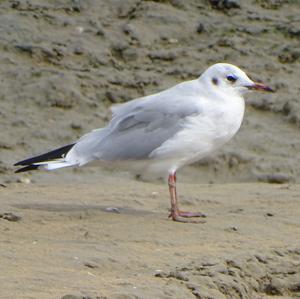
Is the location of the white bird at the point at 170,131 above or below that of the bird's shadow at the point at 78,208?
above

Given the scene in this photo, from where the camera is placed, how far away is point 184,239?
7.16 metres

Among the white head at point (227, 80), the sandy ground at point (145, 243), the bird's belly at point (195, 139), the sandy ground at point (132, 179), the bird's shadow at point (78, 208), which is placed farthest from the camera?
the white head at point (227, 80)

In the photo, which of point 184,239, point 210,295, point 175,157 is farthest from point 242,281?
point 175,157

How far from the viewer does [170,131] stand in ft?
26.4

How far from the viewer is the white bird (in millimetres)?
8023

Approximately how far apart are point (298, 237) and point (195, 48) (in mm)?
4185

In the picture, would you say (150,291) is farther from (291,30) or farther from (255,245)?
(291,30)

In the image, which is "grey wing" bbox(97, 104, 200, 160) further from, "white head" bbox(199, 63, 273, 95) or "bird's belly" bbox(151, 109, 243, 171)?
"white head" bbox(199, 63, 273, 95)

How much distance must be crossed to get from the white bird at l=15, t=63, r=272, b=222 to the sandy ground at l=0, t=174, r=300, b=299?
12.8 inches

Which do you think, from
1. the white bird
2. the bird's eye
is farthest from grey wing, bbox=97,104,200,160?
the bird's eye

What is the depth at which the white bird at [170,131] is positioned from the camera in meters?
8.02

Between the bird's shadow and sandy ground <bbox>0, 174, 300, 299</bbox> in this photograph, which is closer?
sandy ground <bbox>0, 174, 300, 299</bbox>

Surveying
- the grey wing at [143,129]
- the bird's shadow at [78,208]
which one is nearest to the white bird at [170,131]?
the grey wing at [143,129]

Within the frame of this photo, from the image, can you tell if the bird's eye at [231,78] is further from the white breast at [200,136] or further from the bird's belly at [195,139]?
the bird's belly at [195,139]
